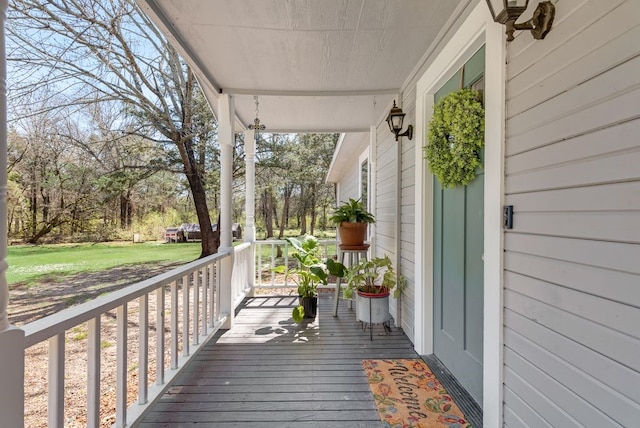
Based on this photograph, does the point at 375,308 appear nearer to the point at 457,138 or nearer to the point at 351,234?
the point at 351,234

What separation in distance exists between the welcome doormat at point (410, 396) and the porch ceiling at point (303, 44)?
261cm

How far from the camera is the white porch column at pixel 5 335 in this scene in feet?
2.92

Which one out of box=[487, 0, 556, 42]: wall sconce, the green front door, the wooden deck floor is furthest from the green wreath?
the wooden deck floor

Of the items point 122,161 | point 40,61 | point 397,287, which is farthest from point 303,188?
point 397,287

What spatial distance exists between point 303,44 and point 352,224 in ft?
6.53

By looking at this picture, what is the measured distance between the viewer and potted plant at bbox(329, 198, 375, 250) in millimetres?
3602

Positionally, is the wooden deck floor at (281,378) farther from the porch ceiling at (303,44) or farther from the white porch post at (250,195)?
the porch ceiling at (303,44)

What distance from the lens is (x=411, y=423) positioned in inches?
71.1

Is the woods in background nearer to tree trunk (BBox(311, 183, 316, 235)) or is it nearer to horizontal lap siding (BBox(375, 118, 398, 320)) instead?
horizontal lap siding (BBox(375, 118, 398, 320))

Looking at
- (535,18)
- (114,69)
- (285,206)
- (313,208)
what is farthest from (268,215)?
(535,18)

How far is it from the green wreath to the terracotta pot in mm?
1499

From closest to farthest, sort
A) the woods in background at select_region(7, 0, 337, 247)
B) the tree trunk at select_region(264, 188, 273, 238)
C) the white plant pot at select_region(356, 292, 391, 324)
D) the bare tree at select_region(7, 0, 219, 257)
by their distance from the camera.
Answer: the white plant pot at select_region(356, 292, 391, 324)
the bare tree at select_region(7, 0, 219, 257)
the woods in background at select_region(7, 0, 337, 247)
the tree trunk at select_region(264, 188, 273, 238)

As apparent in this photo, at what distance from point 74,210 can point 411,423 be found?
907cm

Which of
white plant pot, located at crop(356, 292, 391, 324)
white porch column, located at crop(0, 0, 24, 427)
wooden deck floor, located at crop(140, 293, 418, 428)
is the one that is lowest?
wooden deck floor, located at crop(140, 293, 418, 428)
